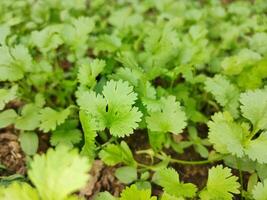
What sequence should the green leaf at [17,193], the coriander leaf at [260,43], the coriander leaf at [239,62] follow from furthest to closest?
the coriander leaf at [260,43], the coriander leaf at [239,62], the green leaf at [17,193]

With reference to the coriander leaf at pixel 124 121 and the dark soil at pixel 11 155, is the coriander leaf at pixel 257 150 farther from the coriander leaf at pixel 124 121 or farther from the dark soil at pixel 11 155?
the dark soil at pixel 11 155

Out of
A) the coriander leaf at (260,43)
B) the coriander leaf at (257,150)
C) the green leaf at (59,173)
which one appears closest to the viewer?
the green leaf at (59,173)

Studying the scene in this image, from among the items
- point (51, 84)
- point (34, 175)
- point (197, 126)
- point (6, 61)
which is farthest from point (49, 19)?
point (34, 175)

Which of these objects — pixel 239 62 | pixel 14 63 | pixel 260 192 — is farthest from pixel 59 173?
pixel 239 62

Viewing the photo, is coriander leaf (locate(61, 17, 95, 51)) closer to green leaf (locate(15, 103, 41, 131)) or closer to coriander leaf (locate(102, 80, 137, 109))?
green leaf (locate(15, 103, 41, 131))

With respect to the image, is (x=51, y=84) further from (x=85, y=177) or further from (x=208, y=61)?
(x=85, y=177)

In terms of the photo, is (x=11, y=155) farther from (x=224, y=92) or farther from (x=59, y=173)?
(x=224, y=92)

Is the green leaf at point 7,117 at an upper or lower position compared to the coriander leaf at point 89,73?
lower

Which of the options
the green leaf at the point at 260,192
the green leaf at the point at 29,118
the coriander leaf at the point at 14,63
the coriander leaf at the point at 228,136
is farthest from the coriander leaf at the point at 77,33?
the green leaf at the point at 260,192

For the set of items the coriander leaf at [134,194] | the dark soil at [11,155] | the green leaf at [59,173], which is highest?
the green leaf at [59,173]

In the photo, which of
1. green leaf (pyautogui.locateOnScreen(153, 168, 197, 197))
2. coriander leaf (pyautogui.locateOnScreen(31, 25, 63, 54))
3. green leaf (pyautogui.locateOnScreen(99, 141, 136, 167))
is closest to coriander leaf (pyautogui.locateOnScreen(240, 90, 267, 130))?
green leaf (pyautogui.locateOnScreen(153, 168, 197, 197))
